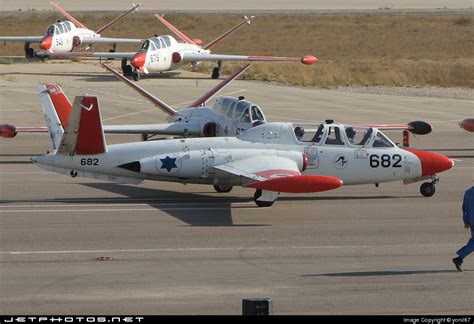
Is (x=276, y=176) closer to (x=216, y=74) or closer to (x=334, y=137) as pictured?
(x=334, y=137)

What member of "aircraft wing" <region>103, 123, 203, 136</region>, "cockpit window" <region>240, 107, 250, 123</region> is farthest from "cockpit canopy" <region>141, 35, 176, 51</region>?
"cockpit window" <region>240, 107, 250, 123</region>

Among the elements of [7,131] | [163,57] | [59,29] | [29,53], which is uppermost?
[59,29]

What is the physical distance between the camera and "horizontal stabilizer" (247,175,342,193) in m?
20.0

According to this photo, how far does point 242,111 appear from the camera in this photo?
983 inches

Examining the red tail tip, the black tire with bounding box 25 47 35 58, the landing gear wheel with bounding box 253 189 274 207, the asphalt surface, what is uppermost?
the asphalt surface

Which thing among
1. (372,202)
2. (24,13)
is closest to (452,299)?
(372,202)

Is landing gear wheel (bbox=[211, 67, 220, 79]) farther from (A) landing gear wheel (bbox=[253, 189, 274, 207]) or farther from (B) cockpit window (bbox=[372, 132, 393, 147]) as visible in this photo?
(A) landing gear wheel (bbox=[253, 189, 274, 207])

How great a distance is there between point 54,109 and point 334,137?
5.95m

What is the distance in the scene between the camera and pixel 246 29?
307 ft

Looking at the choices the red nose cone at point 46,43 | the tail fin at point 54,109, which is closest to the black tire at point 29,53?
the red nose cone at point 46,43

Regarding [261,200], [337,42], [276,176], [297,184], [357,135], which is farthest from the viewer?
[337,42]

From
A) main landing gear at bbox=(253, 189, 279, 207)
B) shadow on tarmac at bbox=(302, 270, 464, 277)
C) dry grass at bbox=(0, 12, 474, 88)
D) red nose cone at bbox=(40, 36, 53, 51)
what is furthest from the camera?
red nose cone at bbox=(40, 36, 53, 51)

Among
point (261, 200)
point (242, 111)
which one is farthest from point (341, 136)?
point (242, 111)

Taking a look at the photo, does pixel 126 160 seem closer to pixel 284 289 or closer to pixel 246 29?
pixel 284 289
